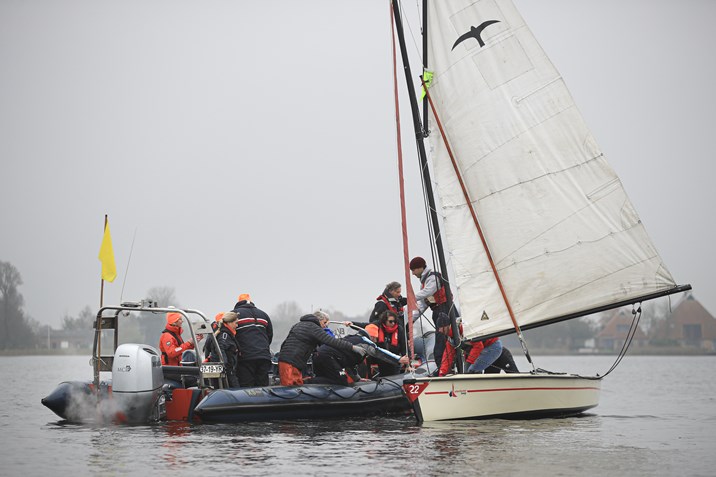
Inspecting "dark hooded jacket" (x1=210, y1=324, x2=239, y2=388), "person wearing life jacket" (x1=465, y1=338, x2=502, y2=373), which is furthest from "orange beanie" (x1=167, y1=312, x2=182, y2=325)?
"person wearing life jacket" (x1=465, y1=338, x2=502, y2=373)

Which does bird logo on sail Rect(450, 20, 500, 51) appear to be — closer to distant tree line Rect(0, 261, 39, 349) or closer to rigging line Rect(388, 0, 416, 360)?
rigging line Rect(388, 0, 416, 360)

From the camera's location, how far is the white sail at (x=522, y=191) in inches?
→ 658

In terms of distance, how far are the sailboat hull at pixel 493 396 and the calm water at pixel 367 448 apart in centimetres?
19

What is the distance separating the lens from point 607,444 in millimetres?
13773

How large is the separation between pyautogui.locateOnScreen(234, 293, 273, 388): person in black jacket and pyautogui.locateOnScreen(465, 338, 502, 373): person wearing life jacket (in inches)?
136

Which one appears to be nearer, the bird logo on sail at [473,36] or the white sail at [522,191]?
the white sail at [522,191]

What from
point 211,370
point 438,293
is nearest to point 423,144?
point 438,293

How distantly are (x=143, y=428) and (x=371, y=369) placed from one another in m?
5.19

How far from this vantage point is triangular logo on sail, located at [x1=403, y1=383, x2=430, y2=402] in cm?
1529

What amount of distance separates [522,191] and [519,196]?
0.32ft

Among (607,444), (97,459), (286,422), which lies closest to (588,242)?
(607,444)

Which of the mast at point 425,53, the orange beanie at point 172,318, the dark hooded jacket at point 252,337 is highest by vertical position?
the mast at point 425,53

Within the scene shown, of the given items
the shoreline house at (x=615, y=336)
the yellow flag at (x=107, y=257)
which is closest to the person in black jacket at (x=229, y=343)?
the yellow flag at (x=107, y=257)

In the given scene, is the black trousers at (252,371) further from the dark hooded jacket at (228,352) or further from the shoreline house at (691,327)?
the shoreline house at (691,327)
